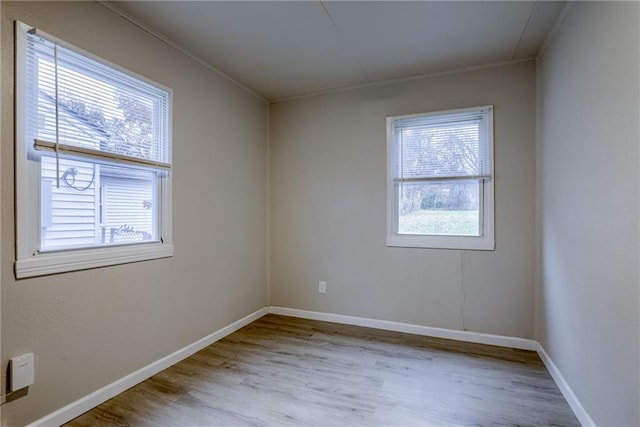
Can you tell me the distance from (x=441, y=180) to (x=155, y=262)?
2.50 meters

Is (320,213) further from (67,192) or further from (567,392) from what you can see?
(567,392)

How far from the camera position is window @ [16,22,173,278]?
1561 mm

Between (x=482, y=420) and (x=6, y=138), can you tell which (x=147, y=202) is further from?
(x=482, y=420)

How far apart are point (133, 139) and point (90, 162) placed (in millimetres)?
347

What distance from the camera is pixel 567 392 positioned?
1.87m

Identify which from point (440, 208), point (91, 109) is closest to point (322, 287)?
point (440, 208)

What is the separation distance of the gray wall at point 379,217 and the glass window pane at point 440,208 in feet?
0.58

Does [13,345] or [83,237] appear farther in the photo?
[83,237]

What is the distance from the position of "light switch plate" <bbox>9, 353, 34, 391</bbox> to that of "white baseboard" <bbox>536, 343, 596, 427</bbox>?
286 centimetres

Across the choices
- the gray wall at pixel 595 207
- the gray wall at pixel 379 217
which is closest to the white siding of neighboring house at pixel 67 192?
the gray wall at pixel 379 217

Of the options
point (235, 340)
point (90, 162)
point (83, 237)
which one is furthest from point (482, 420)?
point (90, 162)

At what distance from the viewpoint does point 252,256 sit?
3332 millimetres

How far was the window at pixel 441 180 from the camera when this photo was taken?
274 centimetres

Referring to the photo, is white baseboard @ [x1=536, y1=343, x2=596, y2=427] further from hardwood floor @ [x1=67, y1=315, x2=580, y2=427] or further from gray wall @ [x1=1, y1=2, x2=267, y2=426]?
gray wall @ [x1=1, y1=2, x2=267, y2=426]
